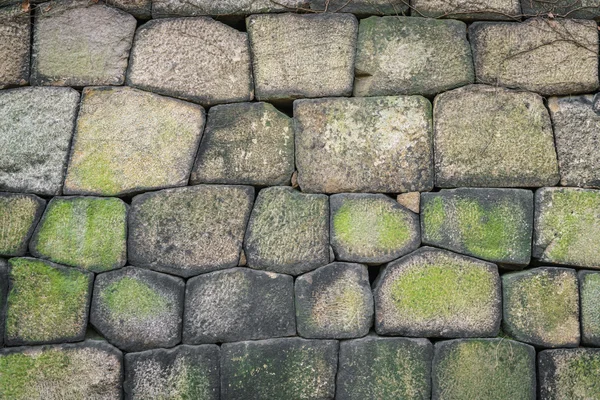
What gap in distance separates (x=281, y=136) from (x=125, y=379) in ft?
4.47

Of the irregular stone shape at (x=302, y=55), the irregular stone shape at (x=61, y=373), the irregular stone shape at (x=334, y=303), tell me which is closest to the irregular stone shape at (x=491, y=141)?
the irregular stone shape at (x=302, y=55)

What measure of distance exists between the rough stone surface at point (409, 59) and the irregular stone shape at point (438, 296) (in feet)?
2.71

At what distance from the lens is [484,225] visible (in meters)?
2.84

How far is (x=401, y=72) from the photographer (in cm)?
293

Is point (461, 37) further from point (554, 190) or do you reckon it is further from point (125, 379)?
point (125, 379)

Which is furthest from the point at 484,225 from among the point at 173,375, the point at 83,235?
the point at 83,235

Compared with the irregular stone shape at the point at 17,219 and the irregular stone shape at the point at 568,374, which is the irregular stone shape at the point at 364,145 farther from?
the irregular stone shape at the point at 17,219

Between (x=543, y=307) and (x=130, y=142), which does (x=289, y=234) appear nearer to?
(x=130, y=142)

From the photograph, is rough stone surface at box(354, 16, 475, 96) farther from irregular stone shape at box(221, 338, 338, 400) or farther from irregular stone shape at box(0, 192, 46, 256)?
irregular stone shape at box(0, 192, 46, 256)

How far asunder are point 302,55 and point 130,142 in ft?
3.11

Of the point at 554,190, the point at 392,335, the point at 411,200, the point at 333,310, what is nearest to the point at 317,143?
the point at 411,200

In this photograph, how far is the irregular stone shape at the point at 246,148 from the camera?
2865 millimetres

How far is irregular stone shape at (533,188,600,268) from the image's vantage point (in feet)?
9.32

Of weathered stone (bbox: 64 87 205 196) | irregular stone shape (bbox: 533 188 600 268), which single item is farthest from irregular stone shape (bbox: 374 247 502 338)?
weathered stone (bbox: 64 87 205 196)
